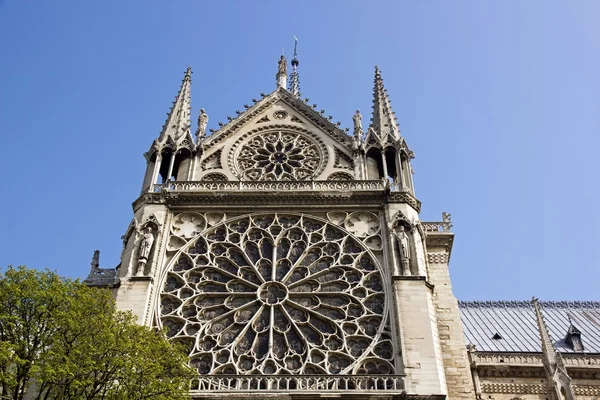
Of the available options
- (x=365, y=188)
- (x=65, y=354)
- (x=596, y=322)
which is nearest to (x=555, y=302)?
(x=596, y=322)

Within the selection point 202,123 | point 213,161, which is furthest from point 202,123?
point 213,161

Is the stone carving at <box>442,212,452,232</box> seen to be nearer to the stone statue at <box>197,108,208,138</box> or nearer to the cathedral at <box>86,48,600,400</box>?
Answer: the cathedral at <box>86,48,600,400</box>

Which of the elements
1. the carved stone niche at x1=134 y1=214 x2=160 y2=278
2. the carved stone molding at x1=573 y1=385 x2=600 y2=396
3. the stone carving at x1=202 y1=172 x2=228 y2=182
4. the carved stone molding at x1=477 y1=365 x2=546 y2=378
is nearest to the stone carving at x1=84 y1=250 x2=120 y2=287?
the carved stone niche at x1=134 y1=214 x2=160 y2=278

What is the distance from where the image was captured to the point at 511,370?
2172 cm

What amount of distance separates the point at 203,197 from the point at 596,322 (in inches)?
722

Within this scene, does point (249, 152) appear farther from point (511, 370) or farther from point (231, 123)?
point (511, 370)

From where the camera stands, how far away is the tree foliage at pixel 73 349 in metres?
13.4

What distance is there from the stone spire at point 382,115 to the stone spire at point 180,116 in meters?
6.89

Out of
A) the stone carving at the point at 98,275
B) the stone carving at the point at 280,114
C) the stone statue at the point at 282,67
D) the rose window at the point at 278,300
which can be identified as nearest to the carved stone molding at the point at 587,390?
the rose window at the point at 278,300

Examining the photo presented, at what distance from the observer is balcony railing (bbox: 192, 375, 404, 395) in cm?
1702

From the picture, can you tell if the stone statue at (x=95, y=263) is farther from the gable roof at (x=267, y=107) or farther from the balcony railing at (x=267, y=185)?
the gable roof at (x=267, y=107)

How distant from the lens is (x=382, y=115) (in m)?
25.2

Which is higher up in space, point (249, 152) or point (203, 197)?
point (249, 152)

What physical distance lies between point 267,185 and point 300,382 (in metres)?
7.28
